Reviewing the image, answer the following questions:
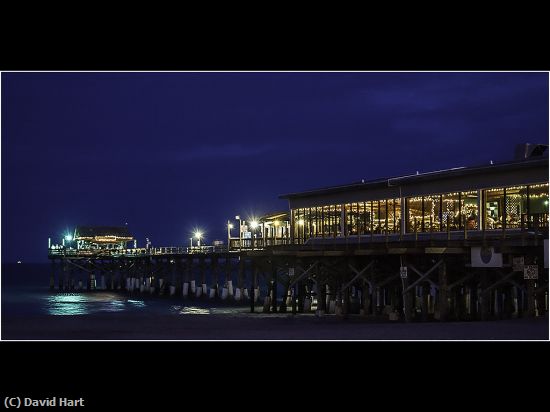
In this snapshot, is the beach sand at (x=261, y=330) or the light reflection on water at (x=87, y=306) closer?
the beach sand at (x=261, y=330)

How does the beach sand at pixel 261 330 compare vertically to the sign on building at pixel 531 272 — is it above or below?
below

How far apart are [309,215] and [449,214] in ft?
34.4

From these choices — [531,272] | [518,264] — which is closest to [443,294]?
[518,264]

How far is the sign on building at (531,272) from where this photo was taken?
2577 cm

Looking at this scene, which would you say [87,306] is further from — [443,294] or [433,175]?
[443,294]

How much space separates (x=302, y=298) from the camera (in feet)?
133

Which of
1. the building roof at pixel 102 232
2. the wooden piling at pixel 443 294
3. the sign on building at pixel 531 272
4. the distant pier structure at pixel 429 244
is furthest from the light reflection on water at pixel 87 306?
the building roof at pixel 102 232

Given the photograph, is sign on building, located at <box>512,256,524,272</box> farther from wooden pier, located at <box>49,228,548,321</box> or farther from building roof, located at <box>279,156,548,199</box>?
building roof, located at <box>279,156,548,199</box>

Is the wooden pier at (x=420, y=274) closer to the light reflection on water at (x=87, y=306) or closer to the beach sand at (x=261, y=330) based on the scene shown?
the beach sand at (x=261, y=330)

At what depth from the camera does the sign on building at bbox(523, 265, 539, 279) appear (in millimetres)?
25766

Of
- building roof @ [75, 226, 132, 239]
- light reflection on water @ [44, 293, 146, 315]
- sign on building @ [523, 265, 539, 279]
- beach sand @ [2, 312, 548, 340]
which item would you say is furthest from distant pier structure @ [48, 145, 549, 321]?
building roof @ [75, 226, 132, 239]
